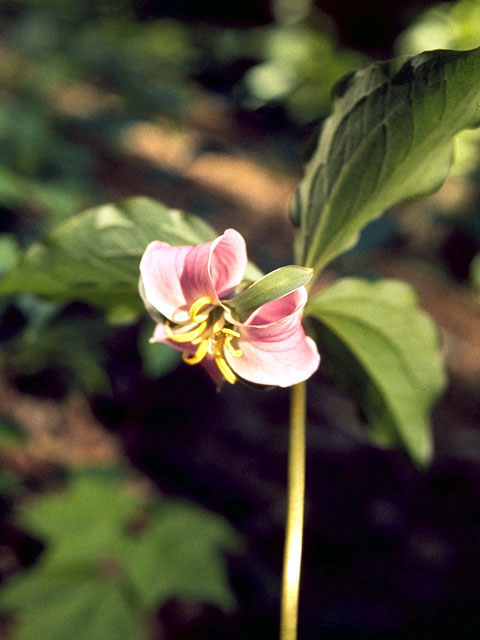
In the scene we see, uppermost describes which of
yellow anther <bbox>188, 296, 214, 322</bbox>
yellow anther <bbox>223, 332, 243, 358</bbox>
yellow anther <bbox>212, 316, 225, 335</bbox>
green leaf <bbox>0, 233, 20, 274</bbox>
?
yellow anther <bbox>188, 296, 214, 322</bbox>

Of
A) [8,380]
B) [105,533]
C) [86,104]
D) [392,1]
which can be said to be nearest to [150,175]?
[8,380]

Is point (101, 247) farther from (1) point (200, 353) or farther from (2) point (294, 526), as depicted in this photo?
(2) point (294, 526)

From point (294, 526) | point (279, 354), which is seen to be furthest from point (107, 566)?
point (279, 354)

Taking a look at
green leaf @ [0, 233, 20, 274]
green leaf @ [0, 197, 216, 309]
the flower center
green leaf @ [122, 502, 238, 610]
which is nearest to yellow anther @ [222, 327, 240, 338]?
the flower center

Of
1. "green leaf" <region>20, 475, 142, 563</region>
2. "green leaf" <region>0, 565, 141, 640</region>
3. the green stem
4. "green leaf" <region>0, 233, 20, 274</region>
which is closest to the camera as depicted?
the green stem

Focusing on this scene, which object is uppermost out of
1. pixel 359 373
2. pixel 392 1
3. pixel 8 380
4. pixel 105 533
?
pixel 359 373

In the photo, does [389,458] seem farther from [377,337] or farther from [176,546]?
[377,337]

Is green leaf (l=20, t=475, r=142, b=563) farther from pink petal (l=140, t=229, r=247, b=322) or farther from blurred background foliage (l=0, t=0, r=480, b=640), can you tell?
pink petal (l=140, t=229, r=247, b=322)
